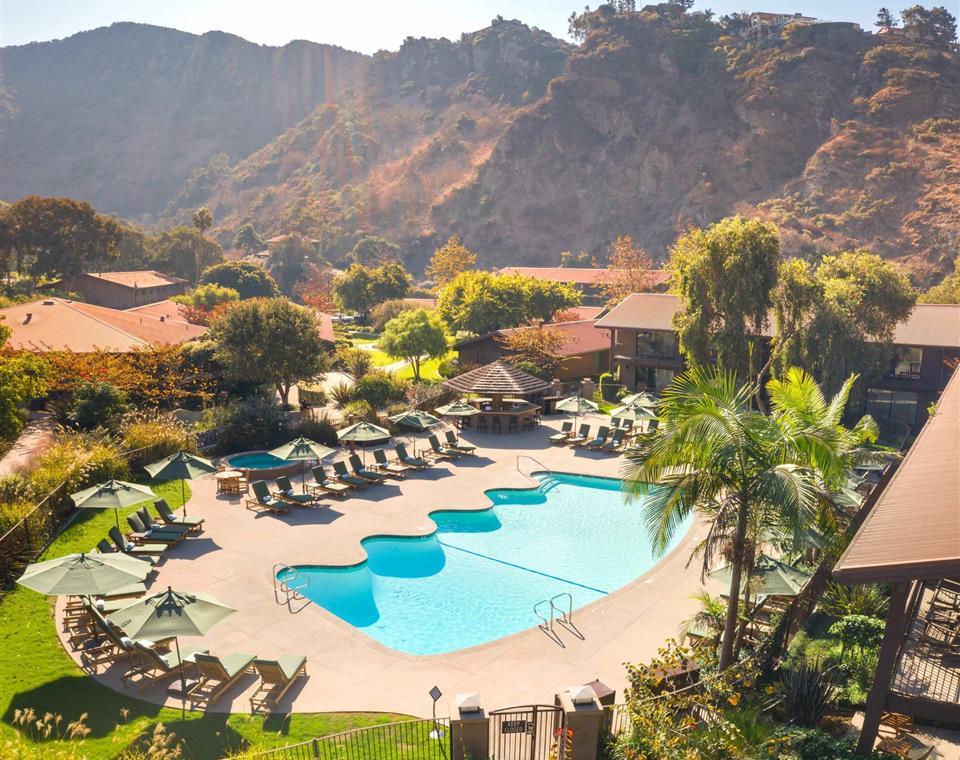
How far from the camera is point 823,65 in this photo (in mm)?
118250

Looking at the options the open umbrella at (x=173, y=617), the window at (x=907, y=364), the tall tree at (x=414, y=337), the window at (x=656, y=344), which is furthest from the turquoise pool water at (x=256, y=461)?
the window at (x=907, y=364)

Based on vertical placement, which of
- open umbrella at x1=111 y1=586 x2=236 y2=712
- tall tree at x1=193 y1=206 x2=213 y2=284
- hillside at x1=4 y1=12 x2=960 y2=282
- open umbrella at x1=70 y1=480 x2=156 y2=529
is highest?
hillside at x1=4 y1=12 x2=960 y2=282


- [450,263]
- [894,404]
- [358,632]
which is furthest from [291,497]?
[450,263]

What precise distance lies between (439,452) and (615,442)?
7404mm

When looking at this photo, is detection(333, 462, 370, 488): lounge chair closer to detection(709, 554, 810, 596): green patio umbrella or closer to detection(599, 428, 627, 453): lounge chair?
detection(599, 428, 627, 453): lounge chair

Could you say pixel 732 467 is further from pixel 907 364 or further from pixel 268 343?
pixel 907 364

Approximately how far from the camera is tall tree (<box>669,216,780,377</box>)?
30.1m

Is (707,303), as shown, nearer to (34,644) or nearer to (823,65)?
(34,644)

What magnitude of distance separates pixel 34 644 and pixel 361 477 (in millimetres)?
12117

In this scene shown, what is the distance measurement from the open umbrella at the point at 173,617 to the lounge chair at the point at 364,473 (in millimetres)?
11909

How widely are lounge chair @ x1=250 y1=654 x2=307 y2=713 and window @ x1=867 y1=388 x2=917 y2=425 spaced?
101 ft

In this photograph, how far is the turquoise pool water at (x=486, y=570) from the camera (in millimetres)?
16344

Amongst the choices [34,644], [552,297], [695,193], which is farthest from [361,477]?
[695,193]

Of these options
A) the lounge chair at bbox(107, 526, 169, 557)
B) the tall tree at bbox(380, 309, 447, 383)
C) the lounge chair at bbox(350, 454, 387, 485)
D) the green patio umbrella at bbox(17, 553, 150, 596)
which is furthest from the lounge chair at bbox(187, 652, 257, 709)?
the tall tree at bbox(380, 309, 447, 383)
